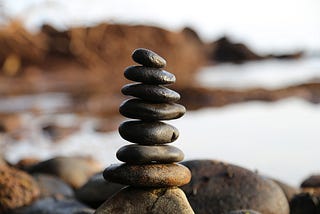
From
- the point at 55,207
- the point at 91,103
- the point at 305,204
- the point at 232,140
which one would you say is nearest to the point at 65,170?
the point at 55,207

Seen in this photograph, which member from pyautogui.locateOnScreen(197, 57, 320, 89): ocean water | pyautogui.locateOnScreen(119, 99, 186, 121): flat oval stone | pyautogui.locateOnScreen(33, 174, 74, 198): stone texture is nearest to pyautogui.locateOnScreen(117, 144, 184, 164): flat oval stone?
pyautogui.locateOnScreen(119, 99, 186, 121): flat oval stone

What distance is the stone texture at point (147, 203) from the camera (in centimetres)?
324

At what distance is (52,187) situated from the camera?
16.8 feet

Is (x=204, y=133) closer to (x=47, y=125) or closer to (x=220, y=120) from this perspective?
(x=220, y=120)

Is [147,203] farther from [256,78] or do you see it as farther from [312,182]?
[256,78]

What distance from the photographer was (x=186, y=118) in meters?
10.6

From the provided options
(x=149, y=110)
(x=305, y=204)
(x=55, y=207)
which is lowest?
(x=55, y=207)

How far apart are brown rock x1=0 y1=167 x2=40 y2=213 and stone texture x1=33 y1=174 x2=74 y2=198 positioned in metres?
0.16

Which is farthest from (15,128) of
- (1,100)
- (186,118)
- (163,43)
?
(163,43)

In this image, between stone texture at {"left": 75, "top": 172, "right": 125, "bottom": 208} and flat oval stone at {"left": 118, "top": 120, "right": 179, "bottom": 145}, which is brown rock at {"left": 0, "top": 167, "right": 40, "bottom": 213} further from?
flat oval stone at {"left": 118, "top": 120, "right": 179, "bottom": 145}

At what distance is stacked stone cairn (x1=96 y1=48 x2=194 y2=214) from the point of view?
3232 mm

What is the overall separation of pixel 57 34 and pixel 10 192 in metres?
17.4

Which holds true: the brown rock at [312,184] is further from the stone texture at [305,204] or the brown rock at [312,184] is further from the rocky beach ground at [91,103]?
the stone texture at [305,204]

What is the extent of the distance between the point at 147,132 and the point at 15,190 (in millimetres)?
1690
